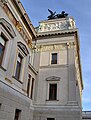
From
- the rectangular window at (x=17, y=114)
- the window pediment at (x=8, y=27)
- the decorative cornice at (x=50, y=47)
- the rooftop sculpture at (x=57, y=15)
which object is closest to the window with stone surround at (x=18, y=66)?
the window pediment at (x=8, y=27)

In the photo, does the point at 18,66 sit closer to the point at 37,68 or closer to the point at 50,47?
the point at 37,68

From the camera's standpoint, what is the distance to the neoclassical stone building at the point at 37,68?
1153 cm

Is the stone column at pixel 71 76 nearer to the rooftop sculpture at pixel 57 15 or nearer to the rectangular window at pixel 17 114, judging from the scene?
the rooftop sculpture at pixel 57 15

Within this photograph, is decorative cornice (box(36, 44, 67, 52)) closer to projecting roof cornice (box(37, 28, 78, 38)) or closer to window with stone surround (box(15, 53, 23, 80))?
projecting roof cornice (box(37, 28, 78, 38))

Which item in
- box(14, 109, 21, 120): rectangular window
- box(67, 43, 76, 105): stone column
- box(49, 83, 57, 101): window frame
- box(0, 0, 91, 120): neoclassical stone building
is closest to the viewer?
box(0, 0, 91, 120): neoclassical stone building

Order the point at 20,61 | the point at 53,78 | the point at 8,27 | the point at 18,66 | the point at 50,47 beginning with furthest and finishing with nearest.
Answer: the point at 50,47 < the point at 53,78 < the point at 20,61 < the point at 18,66 < the point at 8,27

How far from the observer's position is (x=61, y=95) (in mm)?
20797

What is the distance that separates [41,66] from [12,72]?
11529 mm

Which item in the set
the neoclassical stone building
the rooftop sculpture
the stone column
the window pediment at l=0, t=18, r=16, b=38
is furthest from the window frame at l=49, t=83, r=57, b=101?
the rooftop sculpture

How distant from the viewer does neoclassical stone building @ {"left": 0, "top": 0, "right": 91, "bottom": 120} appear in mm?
11531

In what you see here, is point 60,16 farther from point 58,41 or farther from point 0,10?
point 0,10

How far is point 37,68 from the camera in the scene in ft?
77.0

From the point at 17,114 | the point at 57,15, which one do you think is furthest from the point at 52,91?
the point at 57,15

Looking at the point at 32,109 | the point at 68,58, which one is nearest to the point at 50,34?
the point at 68,58
